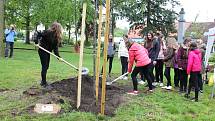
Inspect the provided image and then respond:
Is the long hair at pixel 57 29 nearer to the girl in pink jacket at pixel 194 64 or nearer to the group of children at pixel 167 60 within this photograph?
the group of children at pixel 167 60

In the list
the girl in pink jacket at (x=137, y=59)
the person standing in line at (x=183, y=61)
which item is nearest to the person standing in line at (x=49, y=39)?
the girl in pink jacket at (x=137, y=59)

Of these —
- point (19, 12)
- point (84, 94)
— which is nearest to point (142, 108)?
point (84, 94)

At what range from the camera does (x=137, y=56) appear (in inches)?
413

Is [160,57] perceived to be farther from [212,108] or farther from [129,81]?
[212,108]

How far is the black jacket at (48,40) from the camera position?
10.1 m

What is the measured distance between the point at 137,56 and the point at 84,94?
6.39 ft

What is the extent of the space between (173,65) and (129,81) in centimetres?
198

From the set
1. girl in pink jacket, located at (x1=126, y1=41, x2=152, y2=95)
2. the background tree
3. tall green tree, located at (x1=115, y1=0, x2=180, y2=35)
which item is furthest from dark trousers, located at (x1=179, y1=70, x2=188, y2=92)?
the background tree

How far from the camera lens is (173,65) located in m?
12.1

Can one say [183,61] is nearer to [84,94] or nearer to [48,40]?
[84,94]

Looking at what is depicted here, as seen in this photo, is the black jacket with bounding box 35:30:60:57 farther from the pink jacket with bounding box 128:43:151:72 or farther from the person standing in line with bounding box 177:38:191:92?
the person standing in line with bounding box 177:38:191:92

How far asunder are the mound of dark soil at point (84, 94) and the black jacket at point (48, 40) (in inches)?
37.2

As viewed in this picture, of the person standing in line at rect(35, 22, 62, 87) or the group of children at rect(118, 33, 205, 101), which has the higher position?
the person standing in line at rect(35, 22, 62, 87)

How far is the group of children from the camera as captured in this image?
10.6m
